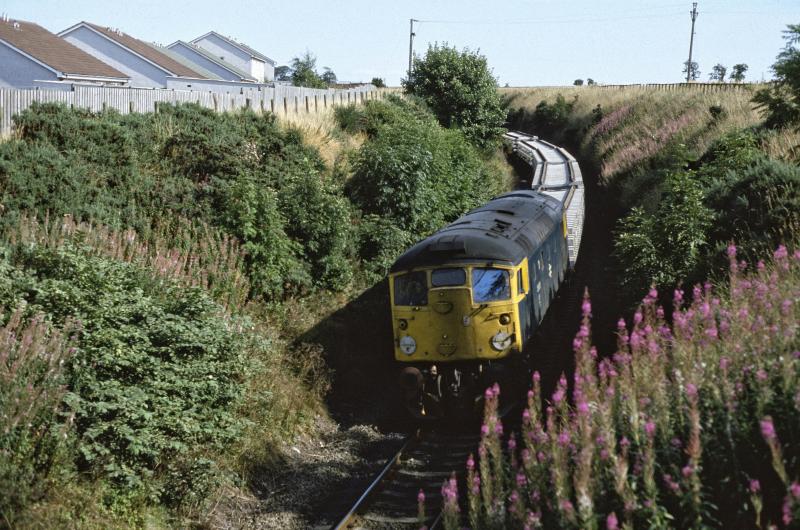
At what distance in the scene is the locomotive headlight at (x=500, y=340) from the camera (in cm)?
1152

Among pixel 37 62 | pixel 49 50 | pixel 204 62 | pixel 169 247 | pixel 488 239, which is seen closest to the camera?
pixel 488 239

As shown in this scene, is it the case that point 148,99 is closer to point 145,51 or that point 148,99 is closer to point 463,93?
point 463,93

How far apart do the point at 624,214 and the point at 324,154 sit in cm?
997

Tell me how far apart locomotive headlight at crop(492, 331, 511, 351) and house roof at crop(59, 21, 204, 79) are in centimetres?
4080

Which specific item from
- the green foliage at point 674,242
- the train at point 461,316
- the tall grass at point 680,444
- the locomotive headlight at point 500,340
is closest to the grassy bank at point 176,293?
the train at point 461,316

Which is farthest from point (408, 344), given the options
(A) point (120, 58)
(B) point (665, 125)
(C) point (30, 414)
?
(A) point (120, 58)

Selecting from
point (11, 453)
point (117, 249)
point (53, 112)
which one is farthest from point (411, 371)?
point (53, 112)

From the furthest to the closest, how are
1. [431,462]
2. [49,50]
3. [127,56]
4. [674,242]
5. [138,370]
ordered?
[127,56] → [49,50] → [674,242] → [431,462] → [138,370]

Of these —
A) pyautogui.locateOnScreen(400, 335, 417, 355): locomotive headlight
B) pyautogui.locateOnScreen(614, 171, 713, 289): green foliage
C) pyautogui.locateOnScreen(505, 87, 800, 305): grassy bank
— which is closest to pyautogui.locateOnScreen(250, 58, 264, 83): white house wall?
pyautogui.locateOnScreen(505, 87, 800, 305): grassy bank

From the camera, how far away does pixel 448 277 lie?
11.8m

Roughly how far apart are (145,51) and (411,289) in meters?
42.9

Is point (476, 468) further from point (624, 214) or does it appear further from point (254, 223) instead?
point (624, 214)

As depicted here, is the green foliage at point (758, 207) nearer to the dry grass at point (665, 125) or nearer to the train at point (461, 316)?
the dry grass at point (665, 125)

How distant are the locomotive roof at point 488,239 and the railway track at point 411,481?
2.64m
